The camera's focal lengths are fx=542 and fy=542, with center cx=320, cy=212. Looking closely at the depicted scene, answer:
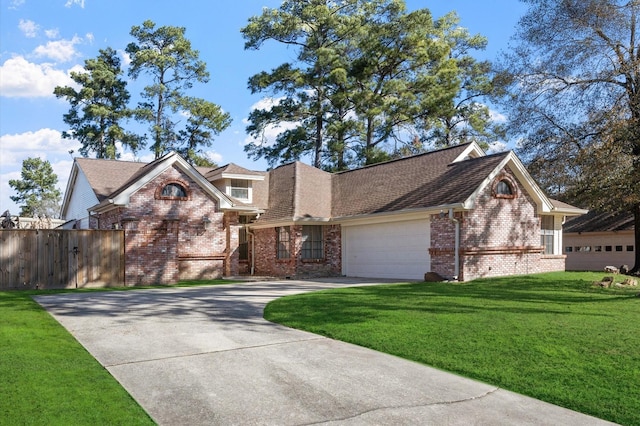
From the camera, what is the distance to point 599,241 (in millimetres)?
28172

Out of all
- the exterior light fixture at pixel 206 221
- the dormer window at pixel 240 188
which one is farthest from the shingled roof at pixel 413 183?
the exterior light fixture at pixel 206 221

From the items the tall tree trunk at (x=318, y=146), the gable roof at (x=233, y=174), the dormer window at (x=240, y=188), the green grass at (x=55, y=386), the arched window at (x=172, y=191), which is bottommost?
the green grass at (x=55, y=386)

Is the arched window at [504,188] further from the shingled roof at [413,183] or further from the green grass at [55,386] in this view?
the green grass at [55,386]

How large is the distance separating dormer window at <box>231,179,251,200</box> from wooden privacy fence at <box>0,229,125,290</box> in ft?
22.9

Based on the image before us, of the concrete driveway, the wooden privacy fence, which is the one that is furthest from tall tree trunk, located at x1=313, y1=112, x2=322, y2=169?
the concrete driveway

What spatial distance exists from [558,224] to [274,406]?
21.9 m

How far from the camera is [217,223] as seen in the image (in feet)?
72.0

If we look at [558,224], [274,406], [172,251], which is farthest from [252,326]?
[558,224]

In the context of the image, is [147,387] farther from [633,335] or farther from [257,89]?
[257,89]

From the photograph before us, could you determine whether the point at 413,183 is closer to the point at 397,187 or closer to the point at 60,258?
the point at 397,187

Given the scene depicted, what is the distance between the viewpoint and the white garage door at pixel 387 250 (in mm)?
20109

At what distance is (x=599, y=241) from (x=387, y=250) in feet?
44.5

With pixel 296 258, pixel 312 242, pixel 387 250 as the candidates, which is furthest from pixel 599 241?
pixel 296 258

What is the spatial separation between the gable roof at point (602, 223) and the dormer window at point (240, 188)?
17505 mm
